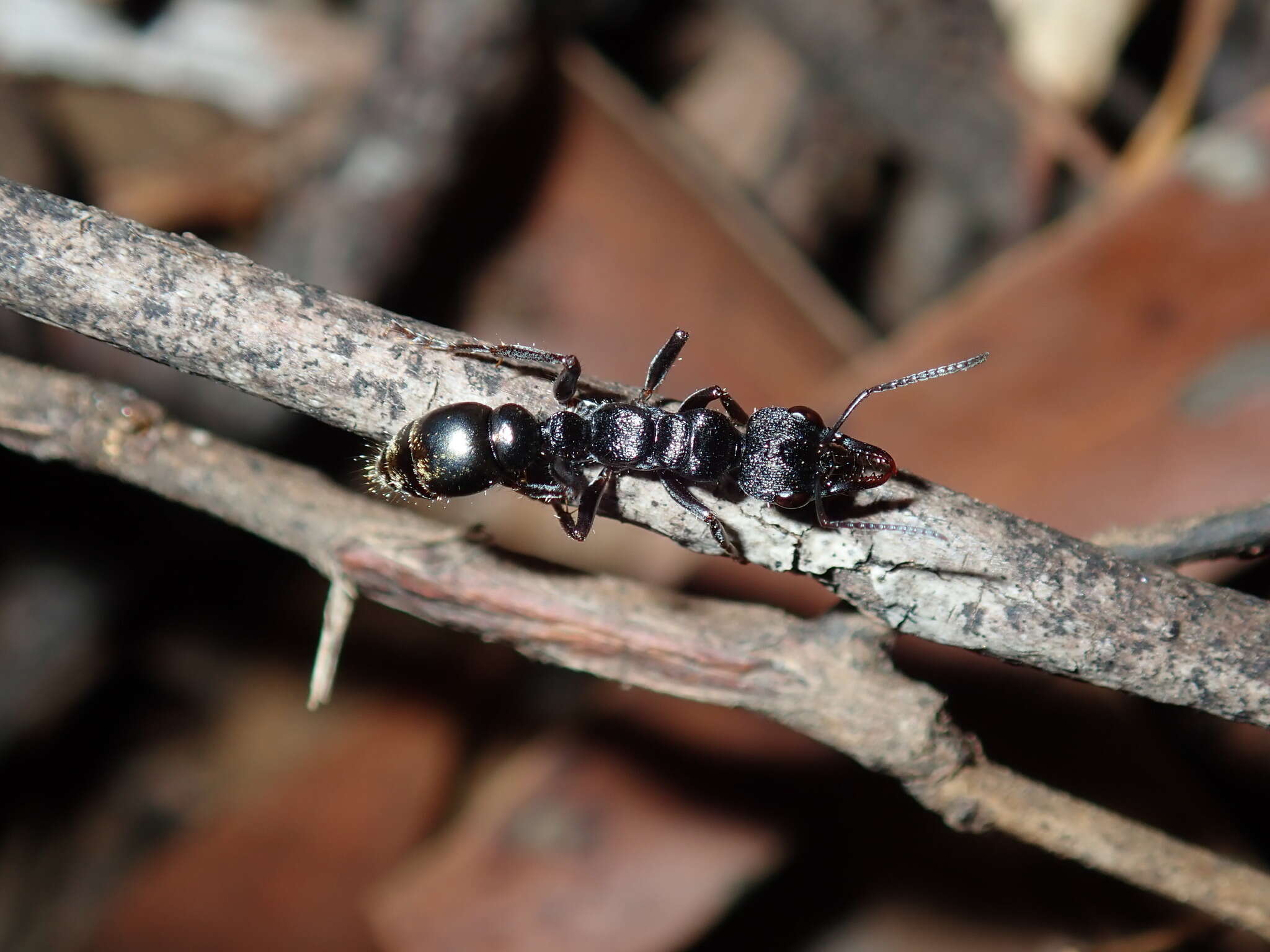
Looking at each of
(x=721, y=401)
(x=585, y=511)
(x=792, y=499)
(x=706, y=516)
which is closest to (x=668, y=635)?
(x=706, y=516)

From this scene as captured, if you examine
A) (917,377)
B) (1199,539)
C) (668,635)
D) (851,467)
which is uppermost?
(917,377)

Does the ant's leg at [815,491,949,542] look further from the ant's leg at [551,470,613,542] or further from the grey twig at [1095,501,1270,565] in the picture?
the ant's leg at [551,470,613,542]

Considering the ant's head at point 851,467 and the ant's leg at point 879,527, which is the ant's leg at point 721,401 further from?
the ant's leg at point 879,527

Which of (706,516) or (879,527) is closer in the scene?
(879,527)

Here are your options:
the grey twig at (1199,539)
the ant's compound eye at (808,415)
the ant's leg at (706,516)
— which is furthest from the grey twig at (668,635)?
the ant's compound eye at (808,415)

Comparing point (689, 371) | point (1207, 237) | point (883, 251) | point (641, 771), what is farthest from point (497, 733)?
point (1207, 237)

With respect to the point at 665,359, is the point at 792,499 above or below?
below

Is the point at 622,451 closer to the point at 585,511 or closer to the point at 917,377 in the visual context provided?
the point at 585,511
